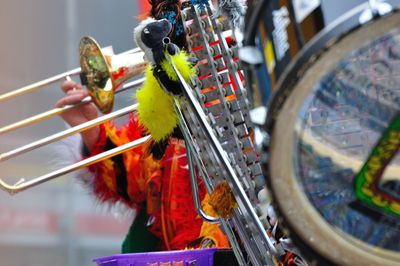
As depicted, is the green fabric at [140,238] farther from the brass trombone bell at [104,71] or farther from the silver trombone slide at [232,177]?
the silver trombone slide at [232,177]

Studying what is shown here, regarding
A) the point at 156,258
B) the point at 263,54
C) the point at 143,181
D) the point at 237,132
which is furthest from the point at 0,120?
the point at 263,54

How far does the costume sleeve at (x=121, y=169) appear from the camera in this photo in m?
1.79

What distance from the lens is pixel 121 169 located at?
71.5 inches

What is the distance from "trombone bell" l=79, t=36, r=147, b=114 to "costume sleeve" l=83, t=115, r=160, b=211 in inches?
2.5

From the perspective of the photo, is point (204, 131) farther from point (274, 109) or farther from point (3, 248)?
point (3, 248)

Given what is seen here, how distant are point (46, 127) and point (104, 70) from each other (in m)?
0.77

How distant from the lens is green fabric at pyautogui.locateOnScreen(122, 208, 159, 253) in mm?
1772

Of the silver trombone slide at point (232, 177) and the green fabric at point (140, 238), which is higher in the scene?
the silver trombone slide at point (232, 177)

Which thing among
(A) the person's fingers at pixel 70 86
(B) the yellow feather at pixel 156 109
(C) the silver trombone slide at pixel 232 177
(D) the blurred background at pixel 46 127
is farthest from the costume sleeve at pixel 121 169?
(C) the silver trombone slide at pixel 232 177

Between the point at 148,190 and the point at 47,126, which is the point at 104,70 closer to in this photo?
the point at 148,190

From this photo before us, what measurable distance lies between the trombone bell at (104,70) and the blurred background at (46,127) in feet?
2.06

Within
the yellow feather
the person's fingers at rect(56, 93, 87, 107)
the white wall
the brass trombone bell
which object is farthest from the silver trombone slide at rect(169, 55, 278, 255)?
the white wall

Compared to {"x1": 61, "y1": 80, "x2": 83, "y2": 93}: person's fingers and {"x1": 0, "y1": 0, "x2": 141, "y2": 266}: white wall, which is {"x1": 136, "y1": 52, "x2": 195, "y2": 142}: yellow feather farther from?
{"x1": 0, "y1": 0, "x2": 141, "y2": 266}: white wall

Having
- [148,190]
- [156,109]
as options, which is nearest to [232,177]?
[156,109]
